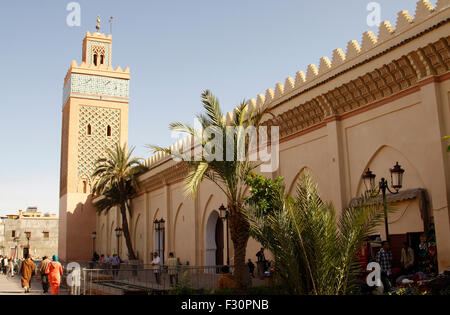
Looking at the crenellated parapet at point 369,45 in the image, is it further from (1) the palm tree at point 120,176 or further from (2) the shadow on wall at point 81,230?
(2) the shadow on wall at point 81,230

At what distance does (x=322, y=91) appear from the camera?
36.9ft

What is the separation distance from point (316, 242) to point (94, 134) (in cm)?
2598

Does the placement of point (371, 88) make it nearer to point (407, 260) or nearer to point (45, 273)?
point (407, 260)

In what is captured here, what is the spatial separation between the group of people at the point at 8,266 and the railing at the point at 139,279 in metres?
10.3

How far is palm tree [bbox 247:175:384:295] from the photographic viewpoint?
595cm

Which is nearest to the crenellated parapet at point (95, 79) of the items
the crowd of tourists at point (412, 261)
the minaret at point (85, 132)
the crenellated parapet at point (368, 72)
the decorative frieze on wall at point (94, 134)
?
the minaret at point (85, 132)

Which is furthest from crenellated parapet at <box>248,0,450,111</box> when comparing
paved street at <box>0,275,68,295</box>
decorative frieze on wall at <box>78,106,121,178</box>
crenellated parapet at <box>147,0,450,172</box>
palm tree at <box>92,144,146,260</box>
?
decorative frieze on wall at <box>78,106,121,178</box>

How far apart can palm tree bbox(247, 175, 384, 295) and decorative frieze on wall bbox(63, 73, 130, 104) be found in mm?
25760

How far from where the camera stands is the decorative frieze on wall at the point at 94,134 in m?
30.0
